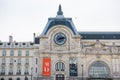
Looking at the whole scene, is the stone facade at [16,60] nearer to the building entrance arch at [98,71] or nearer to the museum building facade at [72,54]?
the museum building facade at [72,54]

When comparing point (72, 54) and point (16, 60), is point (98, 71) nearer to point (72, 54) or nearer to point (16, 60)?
point (72, 54)

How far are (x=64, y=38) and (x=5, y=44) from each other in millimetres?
19514

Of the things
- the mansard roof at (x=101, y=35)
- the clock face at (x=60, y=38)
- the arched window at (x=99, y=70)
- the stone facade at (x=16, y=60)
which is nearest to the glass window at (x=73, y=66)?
the arched window at (x=99, y=70)

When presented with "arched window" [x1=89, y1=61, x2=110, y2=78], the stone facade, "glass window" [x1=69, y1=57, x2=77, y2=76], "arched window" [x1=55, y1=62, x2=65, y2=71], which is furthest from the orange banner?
"arched window" [x1=89, y1=61, x2=110, y2=78]

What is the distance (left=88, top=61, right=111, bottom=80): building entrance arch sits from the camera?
72.9 meters

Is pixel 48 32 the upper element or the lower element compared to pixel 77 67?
upper

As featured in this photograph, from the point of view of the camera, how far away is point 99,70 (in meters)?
74.0

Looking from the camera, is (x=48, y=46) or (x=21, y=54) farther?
(x=21, y=54)

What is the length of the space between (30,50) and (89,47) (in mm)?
18471

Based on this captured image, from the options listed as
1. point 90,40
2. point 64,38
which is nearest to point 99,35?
point 90,40

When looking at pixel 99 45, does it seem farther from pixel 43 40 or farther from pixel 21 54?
pixel 21 54

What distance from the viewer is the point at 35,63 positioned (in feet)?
253

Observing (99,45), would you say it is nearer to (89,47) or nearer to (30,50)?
(89,47)

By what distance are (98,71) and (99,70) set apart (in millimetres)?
430
